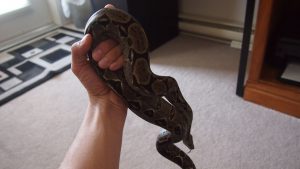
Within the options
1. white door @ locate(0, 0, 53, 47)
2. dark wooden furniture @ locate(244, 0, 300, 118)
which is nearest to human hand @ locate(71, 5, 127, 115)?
dark wooden furniture @ locate(244, 0, 300, 118)

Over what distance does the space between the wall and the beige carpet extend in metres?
0.25

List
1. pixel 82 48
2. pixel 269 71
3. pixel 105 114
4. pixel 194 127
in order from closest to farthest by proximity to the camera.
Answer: pixel 82 48, pixel 105 114, pixel 194 127, pixel 269 71

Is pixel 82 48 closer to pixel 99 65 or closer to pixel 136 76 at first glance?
pixel 99 65

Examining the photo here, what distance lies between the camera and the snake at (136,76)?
0.86m

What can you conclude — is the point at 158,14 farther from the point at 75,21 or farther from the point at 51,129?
the point at 51,129

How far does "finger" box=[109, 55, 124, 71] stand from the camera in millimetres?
860

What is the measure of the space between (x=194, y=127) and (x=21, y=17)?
2.13 meters

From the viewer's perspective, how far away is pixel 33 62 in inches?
94.2

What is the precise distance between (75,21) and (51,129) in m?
1.56

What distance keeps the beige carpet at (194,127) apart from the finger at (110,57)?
730 mm

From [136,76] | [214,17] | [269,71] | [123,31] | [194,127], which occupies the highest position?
[123,31]

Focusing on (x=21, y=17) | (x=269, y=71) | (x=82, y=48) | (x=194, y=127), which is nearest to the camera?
(x=82, y=48)

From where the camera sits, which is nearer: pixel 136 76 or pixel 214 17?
pixel 136 76

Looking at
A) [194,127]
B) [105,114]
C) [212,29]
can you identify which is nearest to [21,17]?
[212,29]
